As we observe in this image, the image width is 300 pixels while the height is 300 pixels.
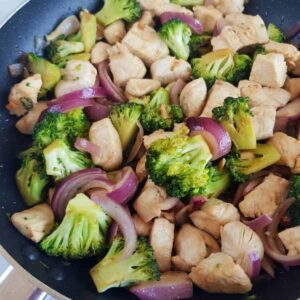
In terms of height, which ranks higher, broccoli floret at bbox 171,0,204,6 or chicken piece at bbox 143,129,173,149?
broccoli floret at bbox 171,0,204,6

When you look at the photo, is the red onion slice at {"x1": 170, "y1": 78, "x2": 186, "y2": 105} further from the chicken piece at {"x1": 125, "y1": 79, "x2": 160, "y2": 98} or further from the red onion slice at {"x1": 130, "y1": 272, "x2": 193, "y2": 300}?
the red onion slice at {"x1": 130, "y1": 272, "x2": 193, "y2": 300}

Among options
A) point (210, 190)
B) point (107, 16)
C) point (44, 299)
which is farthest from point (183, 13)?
point (44, 299)

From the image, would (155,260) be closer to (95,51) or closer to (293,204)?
(293,204)

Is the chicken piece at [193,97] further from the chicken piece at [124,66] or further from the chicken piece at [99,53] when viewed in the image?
the chicken piece at [99,53]

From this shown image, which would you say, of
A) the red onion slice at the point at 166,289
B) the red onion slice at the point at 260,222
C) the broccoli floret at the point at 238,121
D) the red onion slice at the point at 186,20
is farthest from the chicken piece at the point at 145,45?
the red onion slice at the point at 166,289

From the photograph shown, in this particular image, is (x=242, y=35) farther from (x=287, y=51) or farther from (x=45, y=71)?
(x=45, y=71)

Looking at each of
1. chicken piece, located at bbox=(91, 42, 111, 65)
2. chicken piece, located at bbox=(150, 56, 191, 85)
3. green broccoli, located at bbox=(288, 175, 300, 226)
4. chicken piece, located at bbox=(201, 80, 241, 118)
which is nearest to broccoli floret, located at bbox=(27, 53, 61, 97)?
chicken piece, located at bbox=(91, 42, 111, 65)

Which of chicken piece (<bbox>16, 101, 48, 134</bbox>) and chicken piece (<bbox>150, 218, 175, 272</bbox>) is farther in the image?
chicken piece (<bbox>16, 101, 48, 134</bbox>)
